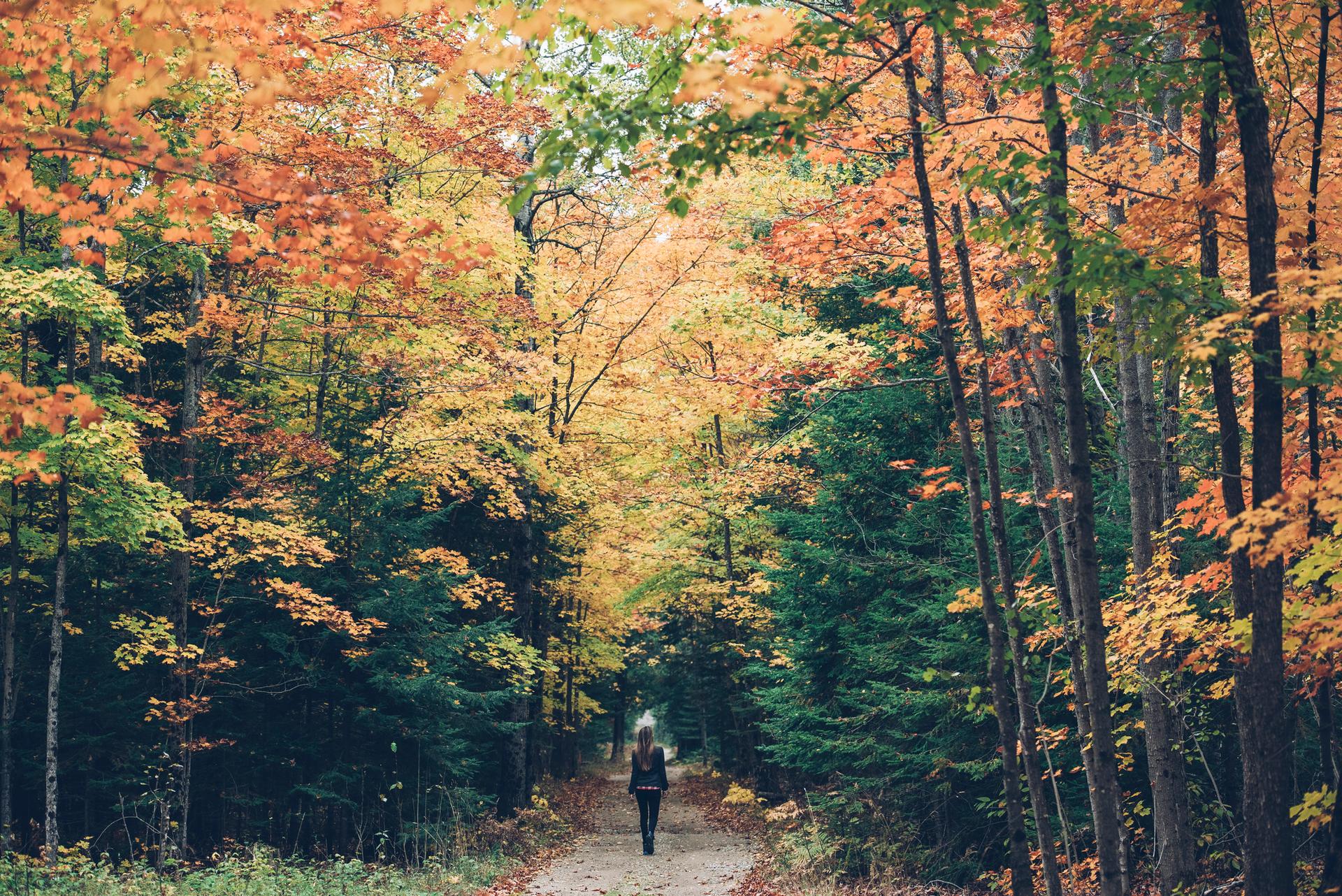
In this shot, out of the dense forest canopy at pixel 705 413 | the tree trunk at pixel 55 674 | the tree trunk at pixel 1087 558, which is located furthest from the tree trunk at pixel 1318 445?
the tree trunk at pixel 55 674

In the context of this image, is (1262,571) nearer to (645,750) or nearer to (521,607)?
(645,750)

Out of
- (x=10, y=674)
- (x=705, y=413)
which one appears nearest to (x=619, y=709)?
(x=705, y=413)

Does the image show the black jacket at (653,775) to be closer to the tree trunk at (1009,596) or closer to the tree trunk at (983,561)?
the tree trunk at (1009,596)

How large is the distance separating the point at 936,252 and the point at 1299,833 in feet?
23.9

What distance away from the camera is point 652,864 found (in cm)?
1238

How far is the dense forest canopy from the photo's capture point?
4492mm

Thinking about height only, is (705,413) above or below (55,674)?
above

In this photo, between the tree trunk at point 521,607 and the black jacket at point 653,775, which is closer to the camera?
the black jacket at point 653,775

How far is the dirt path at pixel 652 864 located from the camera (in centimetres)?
1052

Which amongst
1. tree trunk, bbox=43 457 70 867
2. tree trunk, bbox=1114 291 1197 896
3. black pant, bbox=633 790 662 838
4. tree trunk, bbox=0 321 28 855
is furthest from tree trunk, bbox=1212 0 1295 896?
tree trunk, bbox=0 321 28 855

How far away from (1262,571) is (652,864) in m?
10.2

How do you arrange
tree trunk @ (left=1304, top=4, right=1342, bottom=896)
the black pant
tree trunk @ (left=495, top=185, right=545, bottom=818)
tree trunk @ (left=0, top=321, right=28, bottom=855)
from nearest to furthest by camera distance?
tree trunk @ (left=1304, top=4, right=1342, bottom=896)
tree trunk @ (left=0, top=321, right=28, bottom=855)
the black pant
tree trunk @ (left=495, top=185, right=545, bottom=818)

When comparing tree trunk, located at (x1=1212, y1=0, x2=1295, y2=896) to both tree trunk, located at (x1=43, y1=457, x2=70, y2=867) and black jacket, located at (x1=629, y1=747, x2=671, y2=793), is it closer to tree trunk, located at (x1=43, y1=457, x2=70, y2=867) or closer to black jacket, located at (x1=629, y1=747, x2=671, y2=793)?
black jacket, located at (x1=629, y1=747, x2=671, y2=793)

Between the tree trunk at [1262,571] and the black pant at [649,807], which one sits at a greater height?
the tree trunk at [1262,571]
